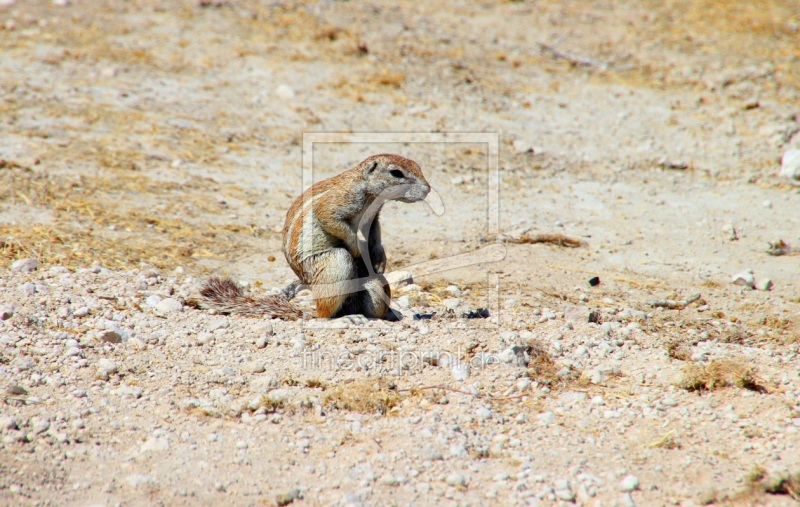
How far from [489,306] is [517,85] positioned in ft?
17.2

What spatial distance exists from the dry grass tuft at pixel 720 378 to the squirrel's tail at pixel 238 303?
2362mm

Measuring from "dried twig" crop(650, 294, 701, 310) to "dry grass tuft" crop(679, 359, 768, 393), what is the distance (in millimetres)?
1173

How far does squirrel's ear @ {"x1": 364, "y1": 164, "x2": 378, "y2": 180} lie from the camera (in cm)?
474

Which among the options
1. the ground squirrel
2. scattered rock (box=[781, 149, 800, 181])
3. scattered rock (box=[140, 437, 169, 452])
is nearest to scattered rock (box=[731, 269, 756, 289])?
scattered rock (box=[781, 149, 800, 181])

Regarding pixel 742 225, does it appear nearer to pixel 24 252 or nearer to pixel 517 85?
pixel 517 85

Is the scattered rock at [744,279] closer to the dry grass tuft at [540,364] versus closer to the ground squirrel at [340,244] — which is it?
the dry grass tuft at [540,364]

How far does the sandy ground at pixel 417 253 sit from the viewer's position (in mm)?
3625

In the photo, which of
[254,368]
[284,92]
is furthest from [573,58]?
[254,368]

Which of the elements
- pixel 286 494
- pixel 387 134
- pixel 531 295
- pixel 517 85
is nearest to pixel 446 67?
pixel 517 85

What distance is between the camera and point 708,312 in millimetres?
5395

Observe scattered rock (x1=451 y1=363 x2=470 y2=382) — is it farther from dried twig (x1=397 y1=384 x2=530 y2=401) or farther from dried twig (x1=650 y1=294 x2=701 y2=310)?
dried twig (x1=650 y1=294 x2=701 y2=310)

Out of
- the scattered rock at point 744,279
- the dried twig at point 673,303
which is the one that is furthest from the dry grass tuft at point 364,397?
the scattered rock at point 744,279

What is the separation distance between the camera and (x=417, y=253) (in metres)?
6.19

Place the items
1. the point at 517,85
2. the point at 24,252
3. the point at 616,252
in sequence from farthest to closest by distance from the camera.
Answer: the point at 517,85
the point at 616,252
the point at 24,252
